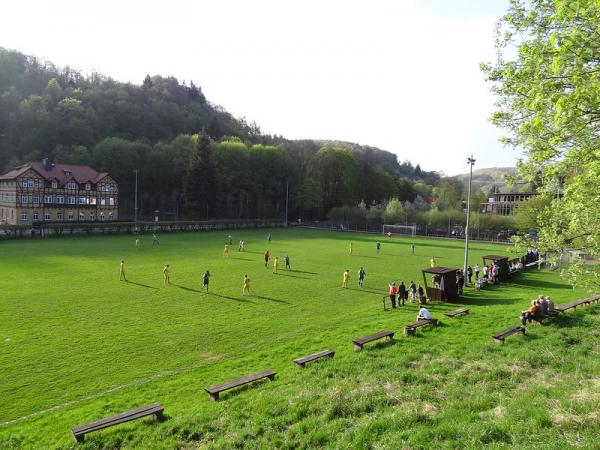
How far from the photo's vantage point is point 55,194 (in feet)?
223

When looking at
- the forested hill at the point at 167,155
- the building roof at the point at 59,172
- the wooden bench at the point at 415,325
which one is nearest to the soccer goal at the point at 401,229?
the forested hill at the point at 167,155

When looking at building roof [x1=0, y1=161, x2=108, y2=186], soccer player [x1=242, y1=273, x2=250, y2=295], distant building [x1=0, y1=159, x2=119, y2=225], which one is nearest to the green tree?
soccer player [x1=242, y1=273, x2=250, y2=295]

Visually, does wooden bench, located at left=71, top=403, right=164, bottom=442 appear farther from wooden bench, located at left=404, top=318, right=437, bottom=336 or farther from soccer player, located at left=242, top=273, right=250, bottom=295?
soccer player, located at left=242, top=273, right=250, bottom=295

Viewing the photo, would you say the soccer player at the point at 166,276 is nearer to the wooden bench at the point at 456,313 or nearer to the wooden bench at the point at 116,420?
the wooden bench at the point at 456,313

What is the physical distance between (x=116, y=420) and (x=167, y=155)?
81.0 metres

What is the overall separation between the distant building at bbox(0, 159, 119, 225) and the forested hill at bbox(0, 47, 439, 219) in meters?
7.72

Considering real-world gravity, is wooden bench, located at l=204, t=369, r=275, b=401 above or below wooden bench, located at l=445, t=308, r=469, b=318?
below

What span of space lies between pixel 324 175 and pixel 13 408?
89.3 meters

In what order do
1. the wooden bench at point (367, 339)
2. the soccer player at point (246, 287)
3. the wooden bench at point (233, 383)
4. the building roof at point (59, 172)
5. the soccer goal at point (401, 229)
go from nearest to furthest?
1. the wooden bench at point (233, 383)
2. the wooden bench at point (367, 339)
3. the soccer player at point (246, 287)
4. the building roof at point (59, 172)
5. the soccer goal at point (401, 229)

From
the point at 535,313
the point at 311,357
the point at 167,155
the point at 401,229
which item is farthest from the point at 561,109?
the point at 167,155

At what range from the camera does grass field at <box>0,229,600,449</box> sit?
802 cm

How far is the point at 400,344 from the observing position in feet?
45.9

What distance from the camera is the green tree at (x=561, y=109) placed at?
22.9 ft

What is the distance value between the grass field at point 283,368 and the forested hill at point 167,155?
5774 cm
